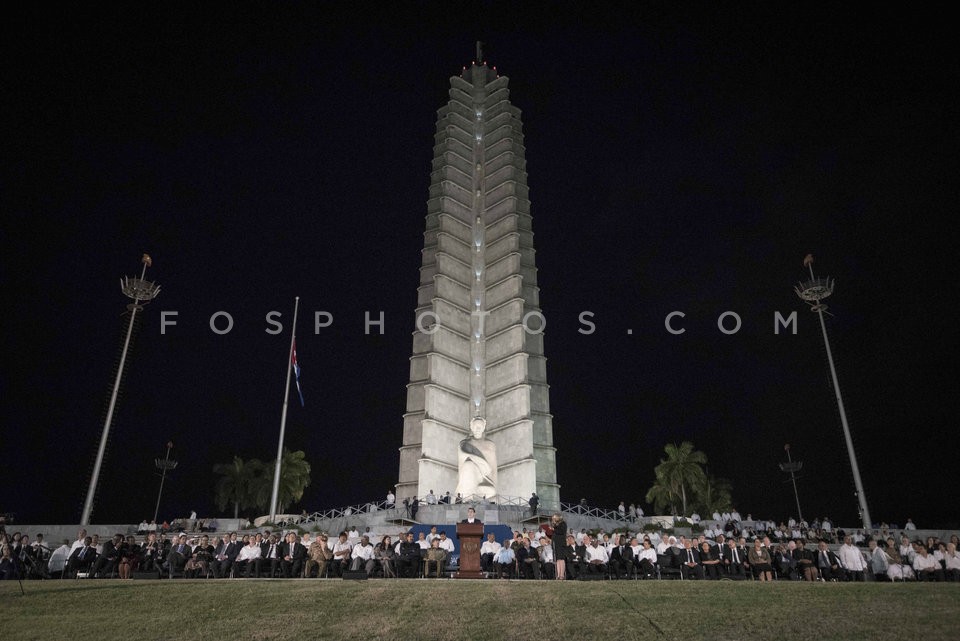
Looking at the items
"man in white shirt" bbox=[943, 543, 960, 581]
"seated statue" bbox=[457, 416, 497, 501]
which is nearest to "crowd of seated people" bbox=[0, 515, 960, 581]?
"man in white shirt" bbox=[943, 543, 960, 581]

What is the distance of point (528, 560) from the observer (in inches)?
568

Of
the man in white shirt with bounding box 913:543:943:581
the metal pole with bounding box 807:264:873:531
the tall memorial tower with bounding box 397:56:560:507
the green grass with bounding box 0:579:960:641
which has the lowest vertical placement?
the green grass with bounding box 0:579:960:641

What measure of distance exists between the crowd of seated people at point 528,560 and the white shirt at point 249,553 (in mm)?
23

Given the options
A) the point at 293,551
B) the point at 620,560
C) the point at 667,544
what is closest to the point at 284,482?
the point at 293,551

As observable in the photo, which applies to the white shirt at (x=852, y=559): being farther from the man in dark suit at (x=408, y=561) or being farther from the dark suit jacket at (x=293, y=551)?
the dark suit jacket at (x=293, y=551)

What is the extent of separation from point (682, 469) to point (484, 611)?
4712 cm

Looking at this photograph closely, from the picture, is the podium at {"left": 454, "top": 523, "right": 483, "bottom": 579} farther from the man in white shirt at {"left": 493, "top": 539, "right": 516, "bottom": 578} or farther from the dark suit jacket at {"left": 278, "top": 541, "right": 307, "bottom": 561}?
the dark suit jacket at {"left": 278, "top": 541, "right": 307, "bottom": 561}

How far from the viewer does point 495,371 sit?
47250mm

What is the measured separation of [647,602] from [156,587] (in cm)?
832

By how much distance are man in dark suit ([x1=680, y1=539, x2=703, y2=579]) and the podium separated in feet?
15.2

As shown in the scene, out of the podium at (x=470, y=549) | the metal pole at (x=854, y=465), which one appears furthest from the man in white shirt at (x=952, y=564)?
the metal pole at (x=854, y=465)

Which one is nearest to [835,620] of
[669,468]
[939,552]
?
[939,552]

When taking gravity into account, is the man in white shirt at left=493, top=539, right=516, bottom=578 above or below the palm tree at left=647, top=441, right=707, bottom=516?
below

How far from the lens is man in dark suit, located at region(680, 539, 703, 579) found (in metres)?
14.6
